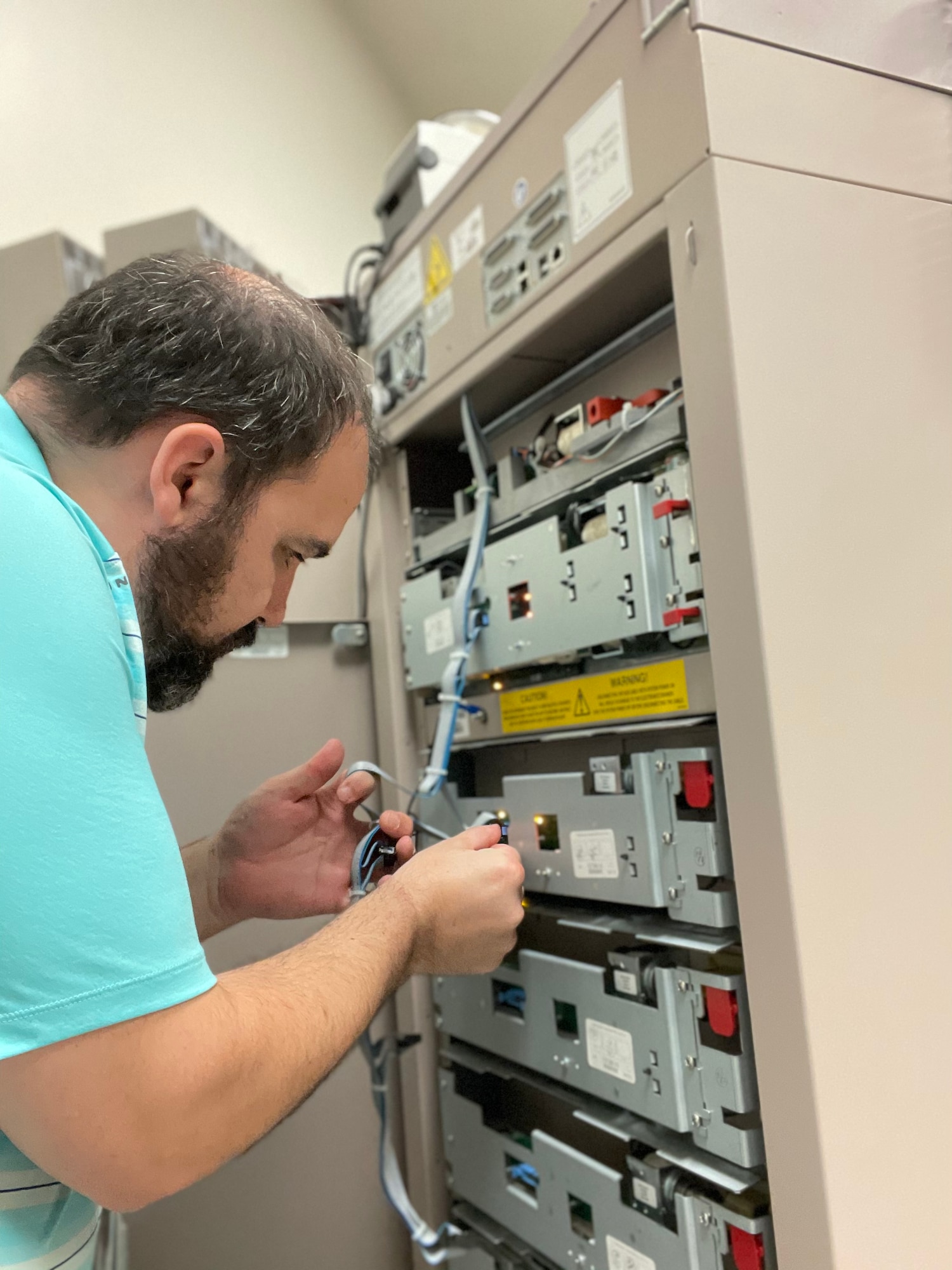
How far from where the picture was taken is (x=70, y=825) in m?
0.53

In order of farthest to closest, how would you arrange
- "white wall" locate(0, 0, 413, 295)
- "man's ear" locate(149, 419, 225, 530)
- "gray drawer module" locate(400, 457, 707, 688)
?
"white wall" locate(0, 0, 413, 295) → "gray drawer module" locate(400, 457, 707, 688) → "man's ear" locate(149, 419, 225, 530)

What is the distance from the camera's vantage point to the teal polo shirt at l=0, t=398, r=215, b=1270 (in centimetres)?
52

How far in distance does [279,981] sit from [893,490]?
68cm

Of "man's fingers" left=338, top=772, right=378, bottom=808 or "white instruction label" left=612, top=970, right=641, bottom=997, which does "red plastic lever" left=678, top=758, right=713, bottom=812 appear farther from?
"man's fingers" left=338, top=772, right=378, bottom=808

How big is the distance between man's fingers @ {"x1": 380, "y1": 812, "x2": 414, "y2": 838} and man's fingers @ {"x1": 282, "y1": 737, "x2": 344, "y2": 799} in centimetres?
10

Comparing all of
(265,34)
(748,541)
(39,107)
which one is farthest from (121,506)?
(265,34)

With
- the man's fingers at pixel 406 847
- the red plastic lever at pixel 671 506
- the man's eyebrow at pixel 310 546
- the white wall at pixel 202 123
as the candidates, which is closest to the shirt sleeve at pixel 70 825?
the man's eyebrow at pixel 310 546

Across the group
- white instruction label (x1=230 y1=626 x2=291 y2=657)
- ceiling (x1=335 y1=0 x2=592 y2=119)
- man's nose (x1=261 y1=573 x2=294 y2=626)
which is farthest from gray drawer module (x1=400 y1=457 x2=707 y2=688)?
ceiling (x1=335 y1=0 x2=592 y2=119)

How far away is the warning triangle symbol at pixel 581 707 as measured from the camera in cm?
109

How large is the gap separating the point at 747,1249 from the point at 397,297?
50.4 inches

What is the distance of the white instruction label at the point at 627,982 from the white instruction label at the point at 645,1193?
7.2 inches

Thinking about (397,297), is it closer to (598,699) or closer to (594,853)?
(598,699)

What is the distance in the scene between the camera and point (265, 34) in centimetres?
227

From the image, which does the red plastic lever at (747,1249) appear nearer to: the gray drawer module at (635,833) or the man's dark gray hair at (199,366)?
the gray drawer module at (635,833)
